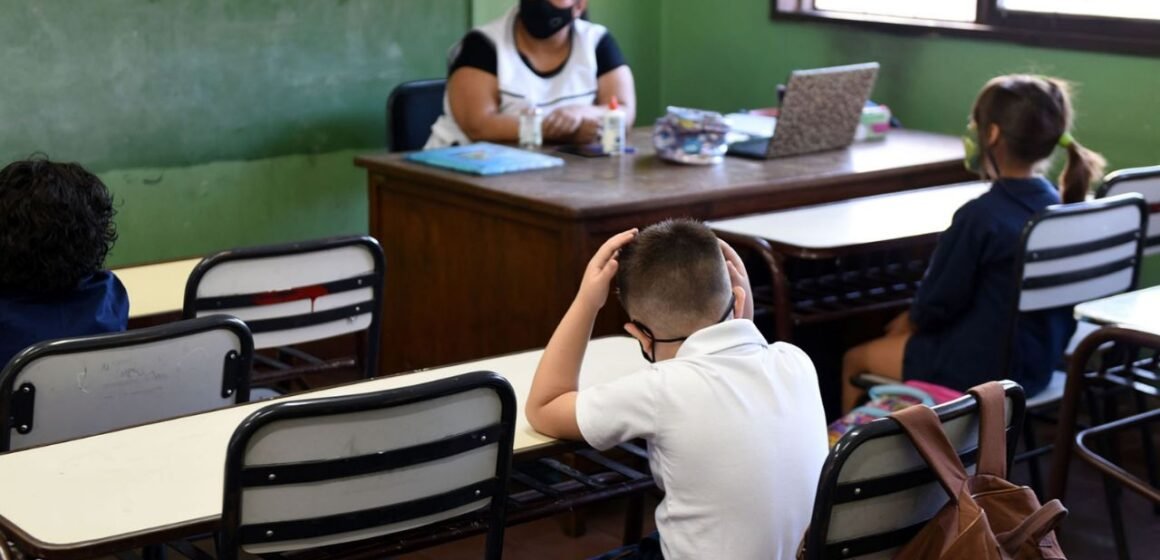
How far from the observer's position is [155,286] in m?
3.05

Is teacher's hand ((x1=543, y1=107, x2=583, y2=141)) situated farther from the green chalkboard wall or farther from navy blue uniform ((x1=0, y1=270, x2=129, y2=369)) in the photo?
navy blue uniform ((x1=0, y1=270, x2=129, y2=369))

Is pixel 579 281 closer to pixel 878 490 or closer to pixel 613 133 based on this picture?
pixel 613 133

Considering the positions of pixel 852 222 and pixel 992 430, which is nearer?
pixel 992 430

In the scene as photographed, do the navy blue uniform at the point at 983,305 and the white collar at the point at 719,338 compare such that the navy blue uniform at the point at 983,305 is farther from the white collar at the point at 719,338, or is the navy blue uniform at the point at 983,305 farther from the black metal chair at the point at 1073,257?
the white collar at the point at 719,338

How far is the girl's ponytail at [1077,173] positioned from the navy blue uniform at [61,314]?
201 cm

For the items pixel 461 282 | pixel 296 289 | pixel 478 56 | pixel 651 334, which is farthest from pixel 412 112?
pixel 651 334

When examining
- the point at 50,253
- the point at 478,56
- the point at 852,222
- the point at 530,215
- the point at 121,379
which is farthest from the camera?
the point at 478,56

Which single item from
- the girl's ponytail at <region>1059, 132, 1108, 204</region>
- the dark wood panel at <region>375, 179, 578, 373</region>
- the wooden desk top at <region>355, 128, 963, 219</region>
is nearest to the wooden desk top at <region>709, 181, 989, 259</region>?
the wooden desk top at <region>355, 128, 963, 219</region>

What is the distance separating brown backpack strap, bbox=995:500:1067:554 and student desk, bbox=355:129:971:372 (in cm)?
177

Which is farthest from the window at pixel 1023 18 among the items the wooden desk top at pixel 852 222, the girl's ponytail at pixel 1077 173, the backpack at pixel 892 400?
the backpack at pixel 892 400

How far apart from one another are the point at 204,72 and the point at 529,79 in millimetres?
1020

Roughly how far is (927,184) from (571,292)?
126 cm

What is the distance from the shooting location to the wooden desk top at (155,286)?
2869 mm

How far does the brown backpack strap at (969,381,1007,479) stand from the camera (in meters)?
1.85
